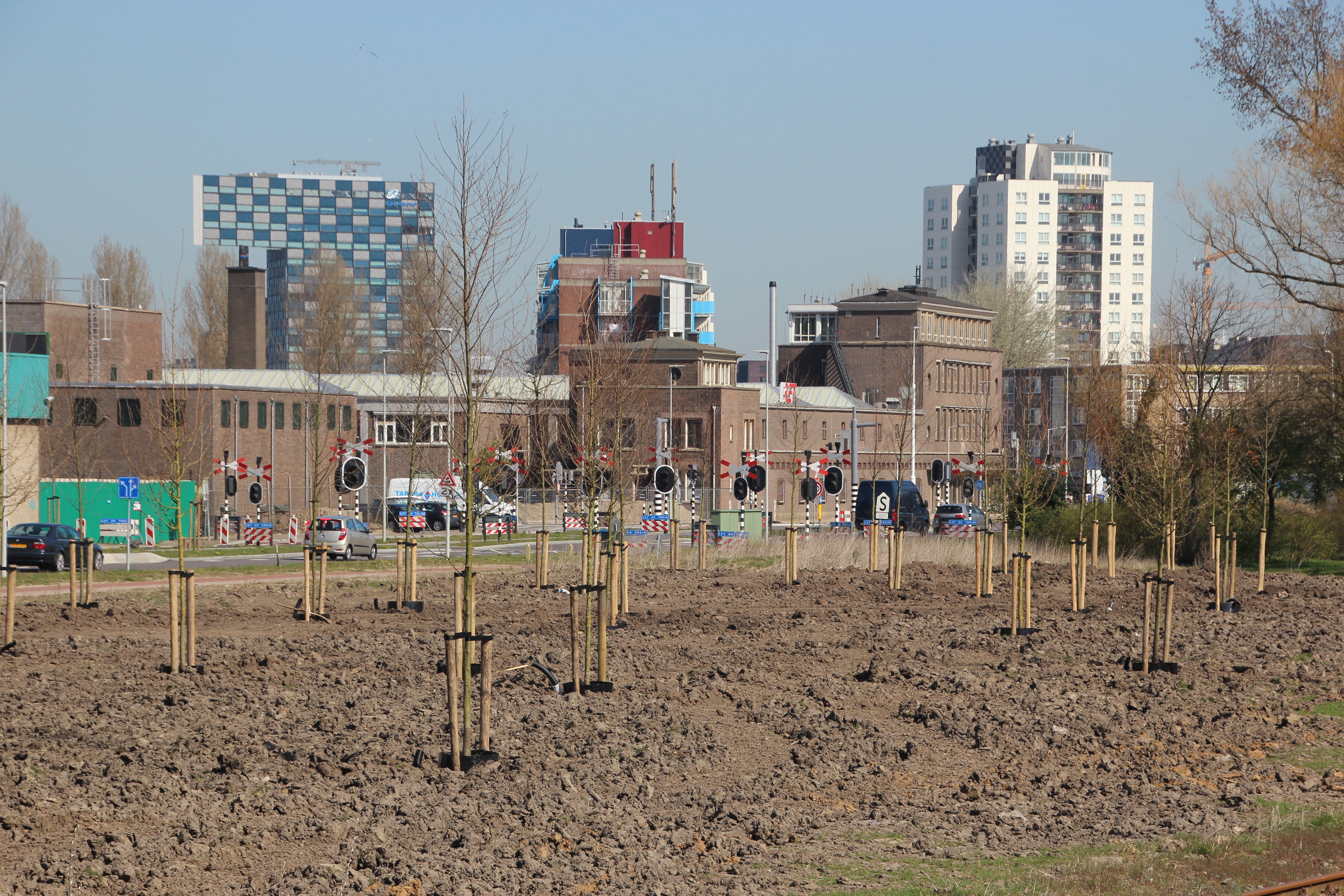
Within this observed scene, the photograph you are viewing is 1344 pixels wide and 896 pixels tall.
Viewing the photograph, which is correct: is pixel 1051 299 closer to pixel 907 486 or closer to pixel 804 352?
pixel 804 352

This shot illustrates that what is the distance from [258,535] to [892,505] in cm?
2576

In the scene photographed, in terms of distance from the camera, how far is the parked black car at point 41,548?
109ft

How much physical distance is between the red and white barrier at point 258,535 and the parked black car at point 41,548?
1232 cm

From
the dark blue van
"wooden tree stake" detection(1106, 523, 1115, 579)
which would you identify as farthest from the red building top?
"wooden tree stake" detection(1106, 523, 1115, 579)

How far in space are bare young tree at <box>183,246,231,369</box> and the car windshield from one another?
199ft

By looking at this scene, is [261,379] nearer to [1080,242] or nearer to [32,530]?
[32,530]

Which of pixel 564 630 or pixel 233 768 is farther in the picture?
pixel 564 630

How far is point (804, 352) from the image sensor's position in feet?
317

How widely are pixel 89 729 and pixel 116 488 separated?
139 ft

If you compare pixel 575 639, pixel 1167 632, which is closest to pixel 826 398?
pixel 1167 632

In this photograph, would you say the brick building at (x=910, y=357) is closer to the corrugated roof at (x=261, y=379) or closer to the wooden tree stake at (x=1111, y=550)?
the corrugated roof at (x=261, y=379)

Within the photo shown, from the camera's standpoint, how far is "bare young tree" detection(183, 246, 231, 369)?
94.6 meters

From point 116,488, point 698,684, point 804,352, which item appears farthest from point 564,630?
point 804,352

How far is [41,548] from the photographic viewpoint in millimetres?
33375
